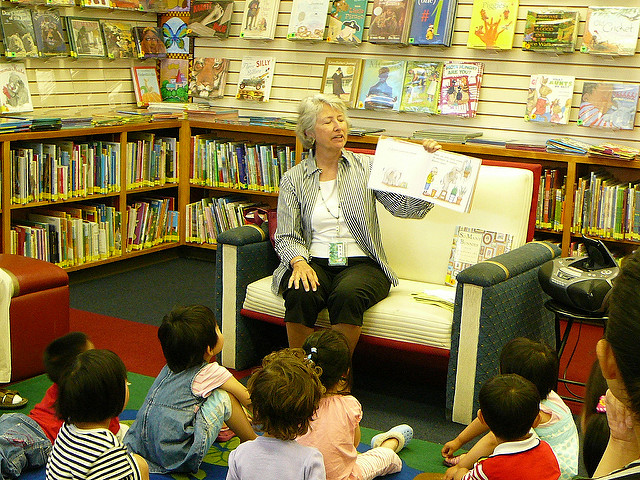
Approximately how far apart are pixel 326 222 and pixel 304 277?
341 millimetres

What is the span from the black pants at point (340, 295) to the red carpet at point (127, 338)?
32.8 inches

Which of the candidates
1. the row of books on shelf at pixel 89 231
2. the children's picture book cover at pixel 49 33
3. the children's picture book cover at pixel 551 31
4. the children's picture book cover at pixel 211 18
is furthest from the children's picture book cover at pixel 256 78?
the children's picture book cover at pixel 551 31

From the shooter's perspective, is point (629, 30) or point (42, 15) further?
point (42, 15)

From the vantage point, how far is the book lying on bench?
3400mm

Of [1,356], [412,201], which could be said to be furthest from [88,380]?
[412,201]

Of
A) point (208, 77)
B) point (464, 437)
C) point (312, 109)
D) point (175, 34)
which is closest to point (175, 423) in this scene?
point (464, 437)

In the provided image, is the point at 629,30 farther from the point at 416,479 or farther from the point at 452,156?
the point at 416,479

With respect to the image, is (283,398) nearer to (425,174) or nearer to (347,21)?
(425,174)

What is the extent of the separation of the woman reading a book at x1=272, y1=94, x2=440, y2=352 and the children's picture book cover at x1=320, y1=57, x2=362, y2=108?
1.66m

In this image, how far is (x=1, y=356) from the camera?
11.1 ft

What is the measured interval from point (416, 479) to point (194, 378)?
84cm

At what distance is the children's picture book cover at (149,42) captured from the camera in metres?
5.97

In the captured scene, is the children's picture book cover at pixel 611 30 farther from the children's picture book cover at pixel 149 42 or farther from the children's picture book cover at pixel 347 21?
the children's picture book cover at pixel 149 42

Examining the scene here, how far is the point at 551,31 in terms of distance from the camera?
4668 millimetres
